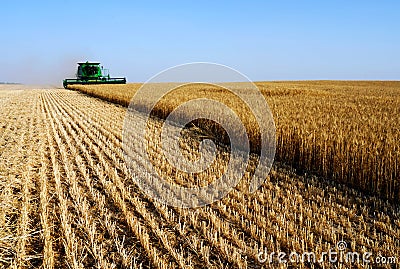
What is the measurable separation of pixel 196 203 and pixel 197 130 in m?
6.14

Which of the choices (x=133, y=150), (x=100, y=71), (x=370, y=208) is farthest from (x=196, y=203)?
(x=100, y=71)

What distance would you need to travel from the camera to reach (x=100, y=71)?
41.5m

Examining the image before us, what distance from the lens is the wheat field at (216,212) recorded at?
3.79 meters
